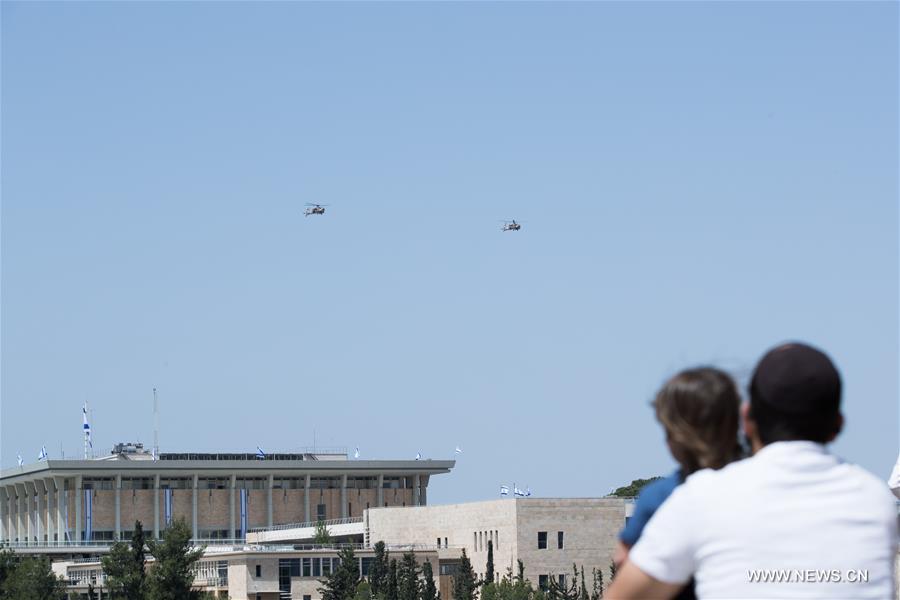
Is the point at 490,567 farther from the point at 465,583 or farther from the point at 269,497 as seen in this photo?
the point at 269,497

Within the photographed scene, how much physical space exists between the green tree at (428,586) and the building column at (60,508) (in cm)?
6208

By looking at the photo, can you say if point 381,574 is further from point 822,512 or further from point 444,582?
point 822,512

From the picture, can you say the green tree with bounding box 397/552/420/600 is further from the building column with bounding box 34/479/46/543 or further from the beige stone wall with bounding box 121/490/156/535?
the building column with bounding box 34/479/46/543

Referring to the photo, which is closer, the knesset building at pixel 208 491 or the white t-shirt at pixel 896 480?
the white t-shirt at pixel 896 480

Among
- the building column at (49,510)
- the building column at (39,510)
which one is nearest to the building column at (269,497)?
the building column at (49,510)

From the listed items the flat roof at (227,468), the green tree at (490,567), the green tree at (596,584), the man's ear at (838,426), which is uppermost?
the flat roof at (227,468)

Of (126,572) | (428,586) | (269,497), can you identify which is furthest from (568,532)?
(269,497)

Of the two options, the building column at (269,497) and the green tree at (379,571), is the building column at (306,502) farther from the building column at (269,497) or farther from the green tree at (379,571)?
the green tree at (379,571)

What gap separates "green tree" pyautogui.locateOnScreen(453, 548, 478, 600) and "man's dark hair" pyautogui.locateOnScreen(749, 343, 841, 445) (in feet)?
350

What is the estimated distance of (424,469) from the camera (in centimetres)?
17612

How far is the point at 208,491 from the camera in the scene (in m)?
171

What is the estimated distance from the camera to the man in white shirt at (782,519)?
5625 millimetres

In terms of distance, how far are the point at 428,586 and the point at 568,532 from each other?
12.4 m

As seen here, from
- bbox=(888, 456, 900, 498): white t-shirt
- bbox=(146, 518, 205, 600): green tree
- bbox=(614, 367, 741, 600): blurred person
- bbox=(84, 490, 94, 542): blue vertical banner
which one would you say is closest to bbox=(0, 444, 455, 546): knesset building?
bbox=(84, 490, 94, 542): blue vertical banner
